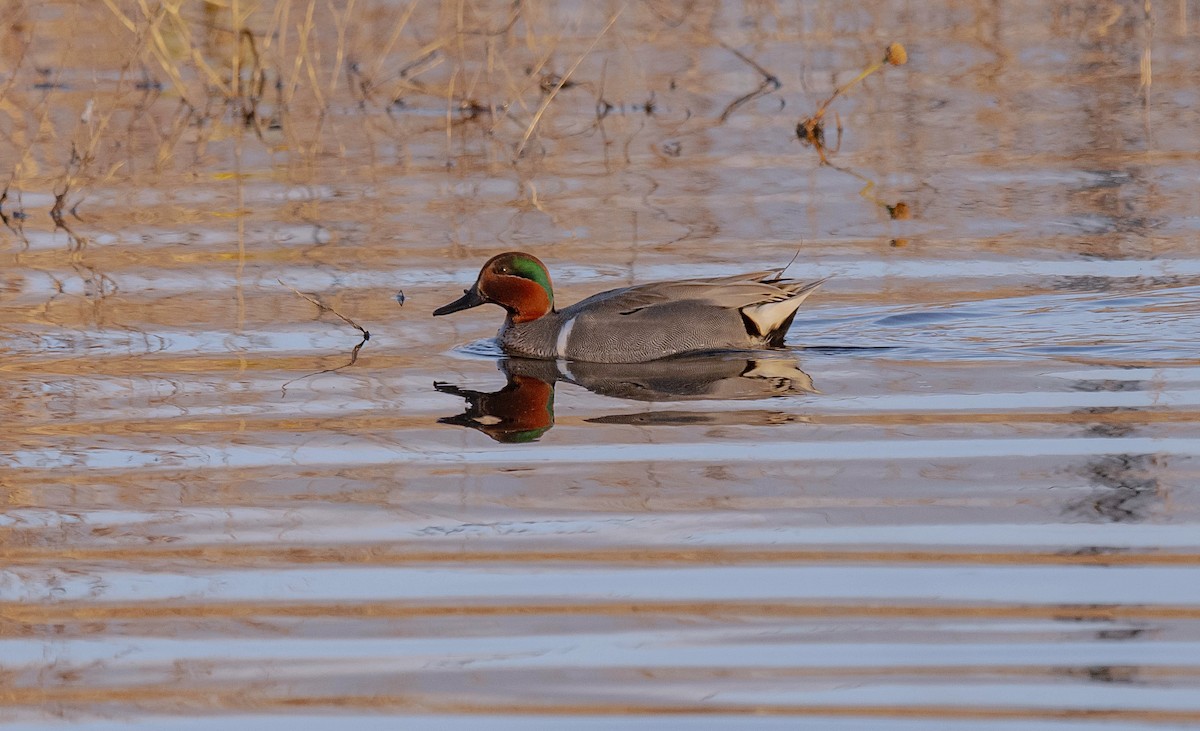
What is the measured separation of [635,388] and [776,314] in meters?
0.78

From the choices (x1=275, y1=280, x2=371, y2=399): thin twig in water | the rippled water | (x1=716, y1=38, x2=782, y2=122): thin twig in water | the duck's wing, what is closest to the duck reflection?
the rippled water

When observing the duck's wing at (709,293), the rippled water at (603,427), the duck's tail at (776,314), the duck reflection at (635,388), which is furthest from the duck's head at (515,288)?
the duck's tail at (776,314)

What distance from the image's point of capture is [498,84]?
14578 millimetres

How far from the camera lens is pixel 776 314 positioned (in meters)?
7.68

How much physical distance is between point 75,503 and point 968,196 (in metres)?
6.16

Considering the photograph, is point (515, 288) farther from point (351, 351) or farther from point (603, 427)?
point (603, 427)

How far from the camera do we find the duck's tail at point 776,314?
7656 millimetres

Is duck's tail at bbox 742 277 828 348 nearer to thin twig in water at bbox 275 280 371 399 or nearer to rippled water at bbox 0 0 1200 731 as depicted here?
rippled water at bbox 0 0 1200 731

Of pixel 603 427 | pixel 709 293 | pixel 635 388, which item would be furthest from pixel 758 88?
pixel 603 427

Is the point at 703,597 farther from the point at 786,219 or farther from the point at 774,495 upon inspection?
the point at 786,219

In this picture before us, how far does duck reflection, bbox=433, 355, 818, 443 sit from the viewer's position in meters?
6.56

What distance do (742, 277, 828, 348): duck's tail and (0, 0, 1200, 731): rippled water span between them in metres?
0.18

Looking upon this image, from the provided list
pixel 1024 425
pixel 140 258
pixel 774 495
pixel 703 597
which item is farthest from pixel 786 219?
pixel 703 597

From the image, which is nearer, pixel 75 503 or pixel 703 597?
pixel 703 597
